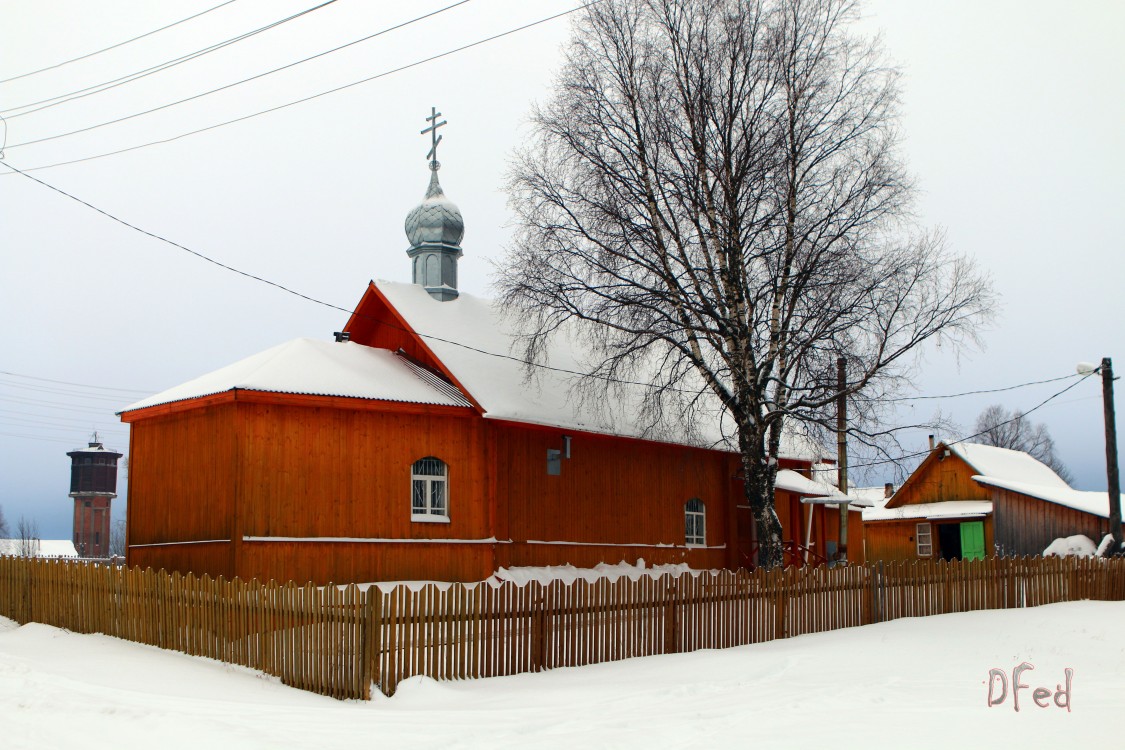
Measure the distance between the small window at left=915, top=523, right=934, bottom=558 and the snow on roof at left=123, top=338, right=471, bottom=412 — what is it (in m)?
28.8

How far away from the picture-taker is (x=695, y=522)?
88.7ft

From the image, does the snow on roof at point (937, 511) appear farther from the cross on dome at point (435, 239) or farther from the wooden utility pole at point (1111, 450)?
the cross on dome at point (435, 239)

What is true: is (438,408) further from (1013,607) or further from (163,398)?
(1013,607)

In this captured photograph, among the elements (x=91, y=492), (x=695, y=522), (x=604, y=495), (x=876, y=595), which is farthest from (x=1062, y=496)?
(x=91, y=492)

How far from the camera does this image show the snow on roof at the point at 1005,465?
40344 mm

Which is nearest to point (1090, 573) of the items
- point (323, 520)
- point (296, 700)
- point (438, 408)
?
point (438, 408)

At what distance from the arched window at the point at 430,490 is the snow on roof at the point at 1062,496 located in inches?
977

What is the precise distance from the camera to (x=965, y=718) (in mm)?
9625

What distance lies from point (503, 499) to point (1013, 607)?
10.8 m

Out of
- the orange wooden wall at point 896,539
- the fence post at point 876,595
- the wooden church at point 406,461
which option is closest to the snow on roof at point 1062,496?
the orange wooden wall at point 896,539

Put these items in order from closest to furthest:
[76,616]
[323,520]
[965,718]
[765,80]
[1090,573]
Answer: [965,718] → [76,616] → [323,520] → [765,80] → [1090,573]

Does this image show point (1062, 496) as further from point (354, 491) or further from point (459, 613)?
point (459, 613)

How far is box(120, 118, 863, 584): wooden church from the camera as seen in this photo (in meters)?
19.2

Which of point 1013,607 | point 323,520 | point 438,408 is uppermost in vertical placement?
point 438,408
